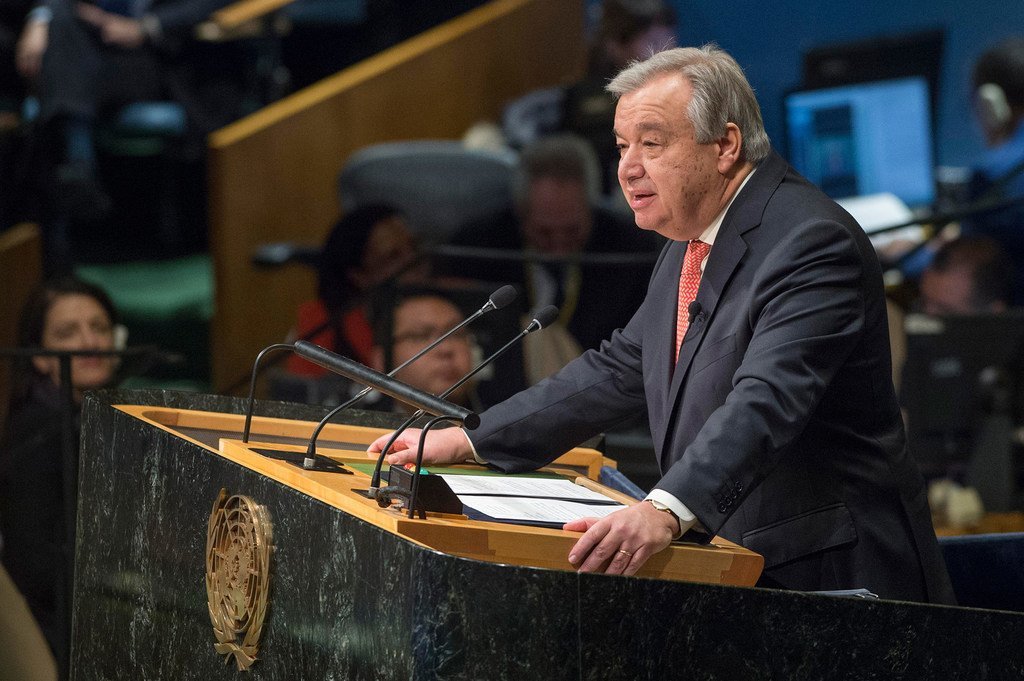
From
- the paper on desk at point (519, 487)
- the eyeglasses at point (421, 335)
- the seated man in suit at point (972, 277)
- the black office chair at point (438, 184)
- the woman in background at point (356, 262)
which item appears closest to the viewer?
the paper on desk at point (519, 487)

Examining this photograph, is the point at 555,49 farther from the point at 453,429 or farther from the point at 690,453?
the point at 690,453

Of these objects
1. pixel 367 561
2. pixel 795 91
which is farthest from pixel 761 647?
pixel 795 91

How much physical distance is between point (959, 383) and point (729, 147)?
110 inches

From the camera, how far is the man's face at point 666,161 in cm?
205

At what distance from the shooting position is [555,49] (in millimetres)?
6977

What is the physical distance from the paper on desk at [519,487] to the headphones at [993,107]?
3.94 m

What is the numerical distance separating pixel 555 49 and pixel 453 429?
16.1ft

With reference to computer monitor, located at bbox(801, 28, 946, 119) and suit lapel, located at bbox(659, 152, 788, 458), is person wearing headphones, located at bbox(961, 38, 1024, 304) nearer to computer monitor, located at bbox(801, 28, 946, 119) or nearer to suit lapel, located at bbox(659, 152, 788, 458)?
computer monitor, located at bbox(801, 28, 946, 119)

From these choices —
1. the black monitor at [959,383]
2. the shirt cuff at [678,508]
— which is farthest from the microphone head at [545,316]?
the black monitor at [959,383]

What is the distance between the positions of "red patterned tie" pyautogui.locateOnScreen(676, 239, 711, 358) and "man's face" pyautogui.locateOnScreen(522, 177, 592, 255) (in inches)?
112

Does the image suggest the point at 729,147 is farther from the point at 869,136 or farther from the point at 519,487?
the point at 869,136

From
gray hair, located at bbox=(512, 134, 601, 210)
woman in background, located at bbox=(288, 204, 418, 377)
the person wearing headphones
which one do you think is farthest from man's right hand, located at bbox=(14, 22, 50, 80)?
the person wearing headphones

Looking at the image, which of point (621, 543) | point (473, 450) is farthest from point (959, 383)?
point (621, 543)

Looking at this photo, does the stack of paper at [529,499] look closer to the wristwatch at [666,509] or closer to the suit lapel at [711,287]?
the wristwatch at [666,509]
